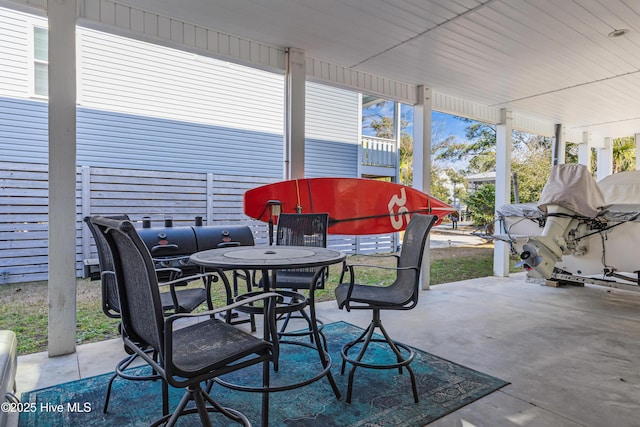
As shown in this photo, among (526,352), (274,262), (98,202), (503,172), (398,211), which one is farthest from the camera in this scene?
(503,172)

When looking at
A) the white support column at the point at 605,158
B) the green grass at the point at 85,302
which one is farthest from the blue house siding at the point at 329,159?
the white support column at the point at 605,158

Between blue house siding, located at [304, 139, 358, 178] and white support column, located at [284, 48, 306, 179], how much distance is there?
171 inches

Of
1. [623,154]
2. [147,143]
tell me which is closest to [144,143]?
[147,143]

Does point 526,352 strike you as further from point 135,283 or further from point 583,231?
point 135,283

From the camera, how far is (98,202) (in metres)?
6.14

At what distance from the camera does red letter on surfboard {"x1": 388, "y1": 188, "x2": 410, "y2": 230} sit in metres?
4.64

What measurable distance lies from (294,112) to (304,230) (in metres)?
1.58

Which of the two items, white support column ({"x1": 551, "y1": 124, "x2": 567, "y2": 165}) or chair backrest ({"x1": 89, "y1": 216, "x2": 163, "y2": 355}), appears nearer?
chair backrest ({"x1": 89, "y1": 216, "x2": 163, "y2": 355})

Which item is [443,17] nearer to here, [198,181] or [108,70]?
[198,181]

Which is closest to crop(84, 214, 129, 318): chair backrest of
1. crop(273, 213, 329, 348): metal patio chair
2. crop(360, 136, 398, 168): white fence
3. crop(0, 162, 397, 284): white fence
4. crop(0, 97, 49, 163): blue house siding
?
crop(273, 213, 329, 348): metal patio chair

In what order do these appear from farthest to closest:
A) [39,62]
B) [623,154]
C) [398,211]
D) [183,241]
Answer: [623,154] → [39,62] → [398,211] → [183,241]

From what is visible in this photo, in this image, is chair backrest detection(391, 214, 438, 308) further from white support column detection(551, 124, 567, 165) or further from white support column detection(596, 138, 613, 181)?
white support column detection(596, 138, 613, 181)

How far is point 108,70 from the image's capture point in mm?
6406

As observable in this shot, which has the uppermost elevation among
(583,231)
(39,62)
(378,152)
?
(39,62)
